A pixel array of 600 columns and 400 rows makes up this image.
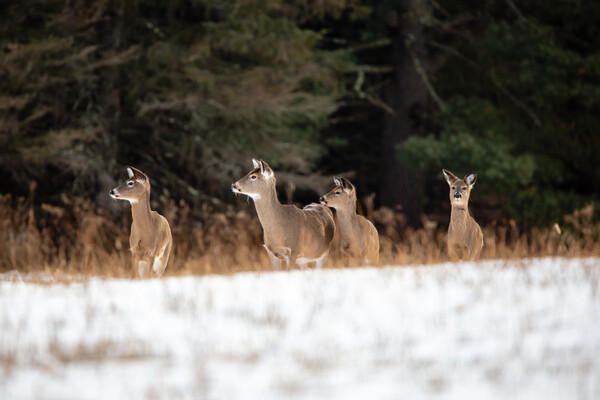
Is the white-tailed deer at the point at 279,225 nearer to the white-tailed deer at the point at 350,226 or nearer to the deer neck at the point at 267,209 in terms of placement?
the deer neck at the point at 267,209

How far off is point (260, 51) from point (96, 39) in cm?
300

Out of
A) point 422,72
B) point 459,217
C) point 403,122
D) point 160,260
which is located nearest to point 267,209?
point 160,260

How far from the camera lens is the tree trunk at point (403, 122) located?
18.0 meters

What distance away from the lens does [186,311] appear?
→ 17.8 ft

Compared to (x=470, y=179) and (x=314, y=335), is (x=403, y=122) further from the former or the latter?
(x=314, y=335)

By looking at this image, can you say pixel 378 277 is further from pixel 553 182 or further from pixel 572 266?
pixel 553 182

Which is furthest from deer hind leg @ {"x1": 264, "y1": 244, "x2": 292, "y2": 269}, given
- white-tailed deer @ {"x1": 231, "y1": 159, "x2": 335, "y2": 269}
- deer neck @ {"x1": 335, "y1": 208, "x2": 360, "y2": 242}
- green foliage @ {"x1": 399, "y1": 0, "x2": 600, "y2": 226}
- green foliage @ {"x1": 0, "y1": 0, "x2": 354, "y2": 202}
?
green foliage @ {"x1": 399, "y1": 0, "x2": 600, "y2": 226}

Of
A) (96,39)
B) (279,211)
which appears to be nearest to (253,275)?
(279,211)

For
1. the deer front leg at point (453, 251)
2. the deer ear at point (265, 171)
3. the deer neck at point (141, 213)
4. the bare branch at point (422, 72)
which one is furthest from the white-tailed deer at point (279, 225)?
the bare branch at point (422, 72)

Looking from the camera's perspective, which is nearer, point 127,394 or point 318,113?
point 127,394

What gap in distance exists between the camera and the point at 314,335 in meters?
4.96

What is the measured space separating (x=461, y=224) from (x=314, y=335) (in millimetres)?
2865

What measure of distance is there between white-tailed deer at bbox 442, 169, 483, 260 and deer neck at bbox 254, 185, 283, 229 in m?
1.55

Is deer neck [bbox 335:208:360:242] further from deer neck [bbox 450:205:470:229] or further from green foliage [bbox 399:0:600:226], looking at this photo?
green foliage [bbox 399:0:600:226]
